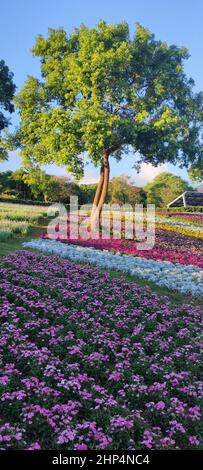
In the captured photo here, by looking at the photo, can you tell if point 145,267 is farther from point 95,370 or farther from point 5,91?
point 5,91

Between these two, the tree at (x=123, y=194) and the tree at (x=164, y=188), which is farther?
the tree at (x=164, y=188)

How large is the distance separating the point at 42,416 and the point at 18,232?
59.7ft

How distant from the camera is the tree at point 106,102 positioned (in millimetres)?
24625

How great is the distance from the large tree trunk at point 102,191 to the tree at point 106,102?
7 cm

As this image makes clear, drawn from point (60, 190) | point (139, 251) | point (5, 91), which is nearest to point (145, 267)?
point (139, 251)

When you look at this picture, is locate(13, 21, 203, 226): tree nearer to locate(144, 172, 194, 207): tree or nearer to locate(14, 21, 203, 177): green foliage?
locate(14, 21, 203, 177): green foliage

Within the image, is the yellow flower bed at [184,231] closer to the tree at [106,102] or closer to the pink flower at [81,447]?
the tree at [106,102]

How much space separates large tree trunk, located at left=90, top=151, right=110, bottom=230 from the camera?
28297mm

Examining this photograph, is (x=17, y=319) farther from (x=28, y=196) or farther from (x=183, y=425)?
(x=28, y=196)

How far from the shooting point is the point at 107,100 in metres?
25.6

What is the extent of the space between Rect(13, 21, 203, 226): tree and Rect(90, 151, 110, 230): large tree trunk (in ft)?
0.24

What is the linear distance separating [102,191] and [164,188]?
293ft

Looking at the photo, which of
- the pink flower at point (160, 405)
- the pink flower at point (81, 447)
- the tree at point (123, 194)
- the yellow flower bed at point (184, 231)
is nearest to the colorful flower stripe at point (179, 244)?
the yellow flower bed at point (184, 231)
